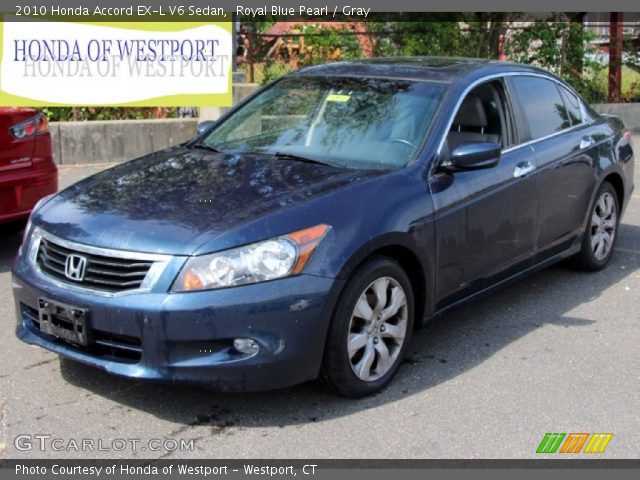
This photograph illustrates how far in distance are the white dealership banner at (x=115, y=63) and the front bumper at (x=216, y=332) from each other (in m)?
7.78

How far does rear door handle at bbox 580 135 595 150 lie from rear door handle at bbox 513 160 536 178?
0.82 metres

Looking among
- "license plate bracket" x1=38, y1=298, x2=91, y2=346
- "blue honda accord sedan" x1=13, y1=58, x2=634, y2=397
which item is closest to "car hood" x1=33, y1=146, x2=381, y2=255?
"blue honda accord sedan" x1=13, y1=58, x2=634, y2=397

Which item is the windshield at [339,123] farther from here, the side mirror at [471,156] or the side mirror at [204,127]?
the side mirror at [471,156]

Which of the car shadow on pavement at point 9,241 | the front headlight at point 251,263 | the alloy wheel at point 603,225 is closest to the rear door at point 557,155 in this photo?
the alloy wheel at point 603,225

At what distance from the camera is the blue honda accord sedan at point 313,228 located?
150 inches

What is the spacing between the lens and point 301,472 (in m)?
3.63

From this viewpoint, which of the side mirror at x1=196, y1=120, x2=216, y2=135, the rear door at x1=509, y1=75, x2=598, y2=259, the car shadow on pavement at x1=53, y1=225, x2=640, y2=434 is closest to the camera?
the car shadow on pavement at x1=53, y1=225, x2=640, y2=434

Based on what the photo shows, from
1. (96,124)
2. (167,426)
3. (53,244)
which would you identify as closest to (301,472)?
(167,426)

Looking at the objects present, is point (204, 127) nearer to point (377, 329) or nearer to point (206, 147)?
point (206, 147)

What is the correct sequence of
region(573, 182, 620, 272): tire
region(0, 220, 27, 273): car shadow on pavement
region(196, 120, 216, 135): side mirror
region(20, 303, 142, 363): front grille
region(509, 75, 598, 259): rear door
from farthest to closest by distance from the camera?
region(0, 220, 27, 273): car shadow on pavement, region(573, 182, 620, 272): tire, region(196, 120, 216, 135): side mirror, region(509, 75, 598, 259): rear door, region(20, 303, 142, 363): front grille

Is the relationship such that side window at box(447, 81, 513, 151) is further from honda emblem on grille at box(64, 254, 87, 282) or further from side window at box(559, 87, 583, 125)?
honda emblem on grille at box(64, 254, 87, 282)

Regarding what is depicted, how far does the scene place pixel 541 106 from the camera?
5793 mm

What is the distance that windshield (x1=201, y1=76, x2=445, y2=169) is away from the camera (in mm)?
4809

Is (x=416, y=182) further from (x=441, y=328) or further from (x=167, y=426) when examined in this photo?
(x=167, y=426)
